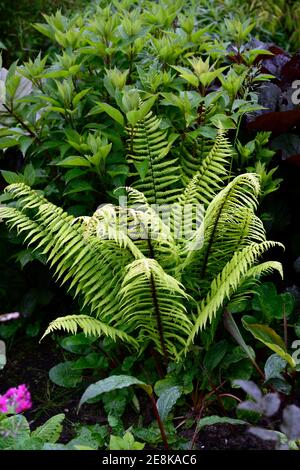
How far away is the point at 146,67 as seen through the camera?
11.4ft

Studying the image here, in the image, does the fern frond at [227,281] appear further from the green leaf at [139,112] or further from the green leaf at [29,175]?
the green leaf at [29,175]

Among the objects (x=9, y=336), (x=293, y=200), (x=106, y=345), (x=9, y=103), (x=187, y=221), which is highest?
(x=9, y=103)

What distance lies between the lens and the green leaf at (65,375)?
10.4ft

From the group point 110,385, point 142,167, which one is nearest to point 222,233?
point 142,167

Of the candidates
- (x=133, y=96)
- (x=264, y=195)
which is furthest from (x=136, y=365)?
(x=133, y=96)

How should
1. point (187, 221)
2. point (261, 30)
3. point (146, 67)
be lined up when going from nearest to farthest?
point (187, 221) < point (146, 67) < point (261, 30)

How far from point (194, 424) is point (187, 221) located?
88 cm

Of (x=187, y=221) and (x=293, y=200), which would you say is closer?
(x=187, y=221)

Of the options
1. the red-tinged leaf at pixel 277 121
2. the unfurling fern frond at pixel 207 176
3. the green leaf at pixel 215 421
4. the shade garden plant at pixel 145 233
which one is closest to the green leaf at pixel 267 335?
the shade garden plant at pixel 145 233

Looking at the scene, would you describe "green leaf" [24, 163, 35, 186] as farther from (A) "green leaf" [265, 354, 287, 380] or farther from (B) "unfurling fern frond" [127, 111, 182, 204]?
(A) "green leaf" [265, 354, 287, 380]

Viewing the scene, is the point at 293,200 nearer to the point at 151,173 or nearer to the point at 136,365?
the point at 151,173

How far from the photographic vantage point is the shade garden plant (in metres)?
2.78

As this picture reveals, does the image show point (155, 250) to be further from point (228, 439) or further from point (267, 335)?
point (228, 439)

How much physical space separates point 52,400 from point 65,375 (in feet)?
0.43
